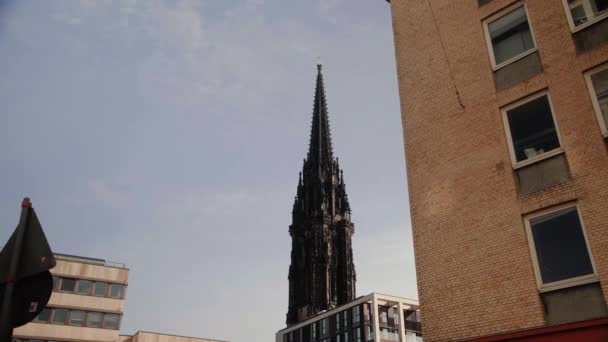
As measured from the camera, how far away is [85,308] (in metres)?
46.1

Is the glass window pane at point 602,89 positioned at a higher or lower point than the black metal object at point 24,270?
higher

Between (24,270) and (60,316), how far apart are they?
44849mm

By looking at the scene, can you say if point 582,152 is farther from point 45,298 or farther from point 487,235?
point 45,298

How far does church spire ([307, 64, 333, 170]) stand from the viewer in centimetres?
11369

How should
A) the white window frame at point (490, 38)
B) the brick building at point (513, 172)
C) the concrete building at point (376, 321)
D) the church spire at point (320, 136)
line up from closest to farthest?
the brick building at point (513, 172)
the white window frame at point (490, 38)
the concrete building at point (376, 321)
the church spire at point (320, 136)

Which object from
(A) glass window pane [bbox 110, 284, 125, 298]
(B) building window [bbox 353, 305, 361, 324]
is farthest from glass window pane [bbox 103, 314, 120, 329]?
(B) building window [bbox 353, 305, 361, 324]

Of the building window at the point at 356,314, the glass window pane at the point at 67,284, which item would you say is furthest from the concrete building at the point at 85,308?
the building window at the point at 356,314

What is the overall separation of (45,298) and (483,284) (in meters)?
8.93

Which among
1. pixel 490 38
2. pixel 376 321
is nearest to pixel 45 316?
pixel 490 38

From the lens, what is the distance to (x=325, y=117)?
12462 centimetres

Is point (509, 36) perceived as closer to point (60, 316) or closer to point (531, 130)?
point (531, 130)

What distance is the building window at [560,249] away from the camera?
33.2 ft

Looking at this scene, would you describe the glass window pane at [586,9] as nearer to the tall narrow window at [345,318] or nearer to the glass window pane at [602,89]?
the glass window pane at [602,89]

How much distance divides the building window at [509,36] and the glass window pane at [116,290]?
142 ft
